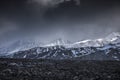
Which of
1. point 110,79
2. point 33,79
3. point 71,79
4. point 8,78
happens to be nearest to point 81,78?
point 71,79

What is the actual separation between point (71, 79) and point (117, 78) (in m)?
17.0

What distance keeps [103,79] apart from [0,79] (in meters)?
37.0

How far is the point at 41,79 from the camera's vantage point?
83.1 metres

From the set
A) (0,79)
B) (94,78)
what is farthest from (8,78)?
(94,78)

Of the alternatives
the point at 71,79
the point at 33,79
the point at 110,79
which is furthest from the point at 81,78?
the point at 33,79

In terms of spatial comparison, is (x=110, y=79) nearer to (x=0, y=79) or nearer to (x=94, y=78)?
(x=94, y=78)

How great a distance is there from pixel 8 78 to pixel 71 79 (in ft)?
76.3

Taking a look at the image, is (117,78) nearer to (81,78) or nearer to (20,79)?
(81,78)

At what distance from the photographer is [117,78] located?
275 ft

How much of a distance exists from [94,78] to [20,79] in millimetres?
27253

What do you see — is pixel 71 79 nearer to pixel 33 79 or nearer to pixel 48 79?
pixel 48 79

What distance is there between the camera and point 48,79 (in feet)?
272

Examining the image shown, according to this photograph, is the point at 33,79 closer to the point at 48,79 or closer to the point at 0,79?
the point at 48,79

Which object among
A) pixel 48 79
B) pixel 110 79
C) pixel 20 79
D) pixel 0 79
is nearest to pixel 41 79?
pixel 48 79
